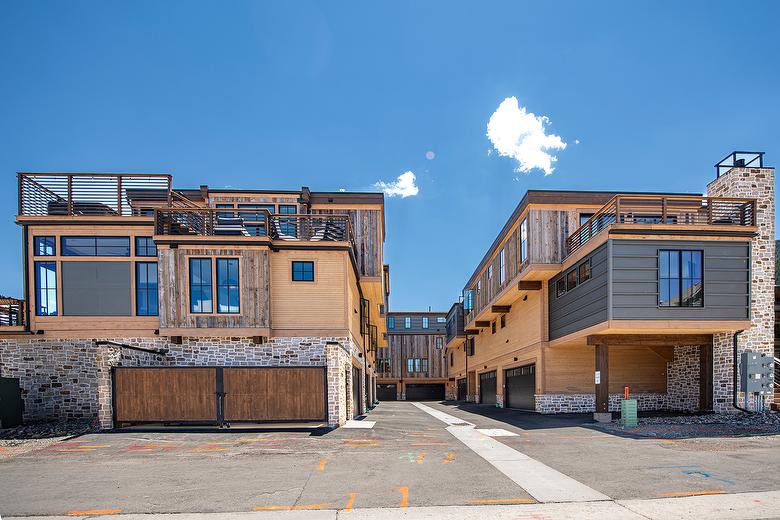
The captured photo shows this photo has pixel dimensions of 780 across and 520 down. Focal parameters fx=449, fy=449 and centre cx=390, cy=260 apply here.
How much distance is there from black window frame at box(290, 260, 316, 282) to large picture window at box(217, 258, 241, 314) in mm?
2122

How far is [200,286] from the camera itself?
55.7 feet

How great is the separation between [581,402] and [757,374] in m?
7.54

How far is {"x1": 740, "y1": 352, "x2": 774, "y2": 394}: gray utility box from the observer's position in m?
16.3

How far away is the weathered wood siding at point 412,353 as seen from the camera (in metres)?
52.3

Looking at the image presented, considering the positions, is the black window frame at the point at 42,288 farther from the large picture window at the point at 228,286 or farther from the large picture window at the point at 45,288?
the large picture window at the point at 228,286

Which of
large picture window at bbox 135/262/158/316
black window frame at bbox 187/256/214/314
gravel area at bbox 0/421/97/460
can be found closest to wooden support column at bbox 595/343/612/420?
black window frame at bbox 187/256/214/314

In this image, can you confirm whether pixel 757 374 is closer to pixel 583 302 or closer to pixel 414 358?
pixel 583 302

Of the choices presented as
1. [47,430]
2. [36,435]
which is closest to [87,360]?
[47,430]

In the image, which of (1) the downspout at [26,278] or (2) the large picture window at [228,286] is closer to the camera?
(2) the large picture window at [228,286]

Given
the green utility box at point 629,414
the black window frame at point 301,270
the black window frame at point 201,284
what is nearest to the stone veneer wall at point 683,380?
the green utility box at point 629,414

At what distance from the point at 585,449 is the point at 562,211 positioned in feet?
40.5

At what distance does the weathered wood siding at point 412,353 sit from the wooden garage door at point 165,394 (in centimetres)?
3702

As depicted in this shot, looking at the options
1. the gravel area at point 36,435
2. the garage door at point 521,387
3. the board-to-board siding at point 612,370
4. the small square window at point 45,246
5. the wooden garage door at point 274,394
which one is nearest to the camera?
the gravel area at point 36,435

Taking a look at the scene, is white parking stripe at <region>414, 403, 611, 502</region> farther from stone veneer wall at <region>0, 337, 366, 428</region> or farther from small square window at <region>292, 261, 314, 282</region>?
small square window at <region>292, 261, 314, 282</region>
